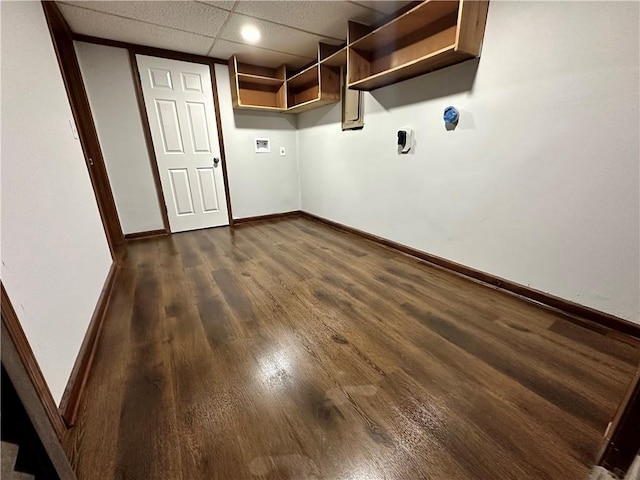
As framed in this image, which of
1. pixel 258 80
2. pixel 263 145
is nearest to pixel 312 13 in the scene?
pixel 258 80

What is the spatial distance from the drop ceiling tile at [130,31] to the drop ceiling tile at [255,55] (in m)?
0.15

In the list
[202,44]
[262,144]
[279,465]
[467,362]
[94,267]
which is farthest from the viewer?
[262,144]

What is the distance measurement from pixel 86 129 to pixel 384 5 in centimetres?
315

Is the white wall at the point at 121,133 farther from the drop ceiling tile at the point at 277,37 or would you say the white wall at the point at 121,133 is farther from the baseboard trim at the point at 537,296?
the baseboard trim at the point at 537,296

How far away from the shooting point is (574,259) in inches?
62.2

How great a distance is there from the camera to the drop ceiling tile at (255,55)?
3010 mm

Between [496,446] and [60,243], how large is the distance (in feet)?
6.71

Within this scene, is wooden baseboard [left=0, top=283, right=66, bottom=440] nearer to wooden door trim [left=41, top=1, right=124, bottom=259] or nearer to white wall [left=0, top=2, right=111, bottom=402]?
white wall [left=0, top=2, right=111, bottom=402]

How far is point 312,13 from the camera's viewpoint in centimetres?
228

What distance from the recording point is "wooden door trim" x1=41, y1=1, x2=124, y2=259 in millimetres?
2336

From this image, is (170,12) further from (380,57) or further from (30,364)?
(30,364)

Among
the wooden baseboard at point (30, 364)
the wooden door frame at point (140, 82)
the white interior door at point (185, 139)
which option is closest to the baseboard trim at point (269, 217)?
the white interior door at point (185, 139)

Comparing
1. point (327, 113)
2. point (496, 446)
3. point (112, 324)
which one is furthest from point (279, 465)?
point (327, 113)

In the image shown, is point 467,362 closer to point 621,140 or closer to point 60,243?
point 621,140
